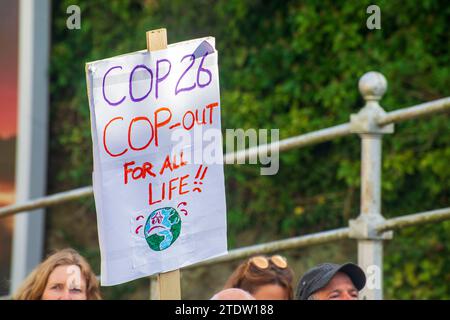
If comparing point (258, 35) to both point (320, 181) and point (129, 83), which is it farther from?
point (129, 83)

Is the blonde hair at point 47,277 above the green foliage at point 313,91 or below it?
below

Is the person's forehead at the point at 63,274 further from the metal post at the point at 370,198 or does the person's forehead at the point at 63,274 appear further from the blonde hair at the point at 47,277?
the metal post at the point at 370,198

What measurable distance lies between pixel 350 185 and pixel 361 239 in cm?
212

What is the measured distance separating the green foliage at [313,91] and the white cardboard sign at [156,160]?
294 centimetres

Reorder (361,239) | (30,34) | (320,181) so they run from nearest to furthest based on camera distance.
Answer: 1. (361,239)
2. (320,181)
3. (30,34)

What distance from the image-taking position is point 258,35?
7.16 m

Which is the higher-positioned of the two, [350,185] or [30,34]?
[30,34]

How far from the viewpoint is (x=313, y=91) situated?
693 centimetres

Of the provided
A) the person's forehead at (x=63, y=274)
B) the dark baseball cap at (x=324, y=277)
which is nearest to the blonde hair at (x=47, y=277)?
the person's forehead at (x=63, y=274)

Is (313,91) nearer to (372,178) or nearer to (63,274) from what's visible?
(372,178)

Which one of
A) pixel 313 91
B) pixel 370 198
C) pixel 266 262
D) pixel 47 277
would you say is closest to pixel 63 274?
pixel 47 277

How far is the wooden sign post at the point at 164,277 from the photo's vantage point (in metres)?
3.45

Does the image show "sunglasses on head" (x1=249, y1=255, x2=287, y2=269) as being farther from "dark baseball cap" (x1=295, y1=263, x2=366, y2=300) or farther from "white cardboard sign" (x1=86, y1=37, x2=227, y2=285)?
"white cardboard sign" (x1=86, y1=37, x2=227, y2=285)
